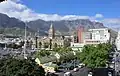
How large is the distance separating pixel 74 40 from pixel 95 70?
105042mm

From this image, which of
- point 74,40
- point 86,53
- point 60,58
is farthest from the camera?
point 74,40

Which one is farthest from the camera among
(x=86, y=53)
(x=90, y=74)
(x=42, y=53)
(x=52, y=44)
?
(x=52, y=44)

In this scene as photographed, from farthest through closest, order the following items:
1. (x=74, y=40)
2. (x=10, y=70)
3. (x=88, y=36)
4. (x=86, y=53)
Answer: (x=88, y=36) < (x=74, y=40) < (x=86, y=53) < (x=10, y=70)

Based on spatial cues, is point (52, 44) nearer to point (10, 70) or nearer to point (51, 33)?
point (51, 33)

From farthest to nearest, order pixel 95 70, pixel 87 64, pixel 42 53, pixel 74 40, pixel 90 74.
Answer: pixel 74 40 < pixel 42 53 < pixel 87 64 < pixel 95 70 < pixel 90 74

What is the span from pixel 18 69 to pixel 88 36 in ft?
476

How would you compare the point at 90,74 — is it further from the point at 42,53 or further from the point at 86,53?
the point at 42,53

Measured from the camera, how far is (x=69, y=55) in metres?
67.9

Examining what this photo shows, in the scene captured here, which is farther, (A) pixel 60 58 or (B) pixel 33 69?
(A) pixel 60 58

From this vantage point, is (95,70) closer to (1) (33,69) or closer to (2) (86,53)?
(2) (86,53)

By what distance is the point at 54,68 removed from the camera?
42688 millimetres

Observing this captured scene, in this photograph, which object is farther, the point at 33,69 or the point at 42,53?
the point at 42,53

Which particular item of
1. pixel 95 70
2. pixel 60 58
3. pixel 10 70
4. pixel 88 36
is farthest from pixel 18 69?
pixel 88 36

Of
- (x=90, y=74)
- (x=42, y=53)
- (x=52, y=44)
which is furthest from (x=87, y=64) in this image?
(x=52, y=44)
